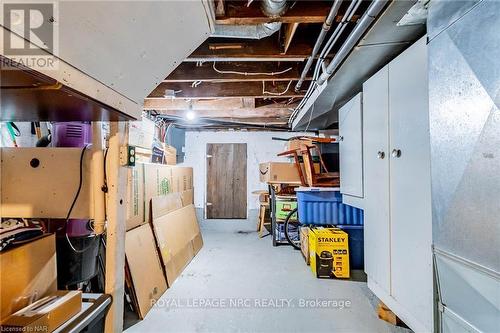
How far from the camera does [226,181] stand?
540cm

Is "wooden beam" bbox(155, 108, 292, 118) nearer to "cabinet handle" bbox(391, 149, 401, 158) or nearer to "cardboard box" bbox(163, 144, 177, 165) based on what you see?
"cardboard box" bbox(163, 144, 177, 165)

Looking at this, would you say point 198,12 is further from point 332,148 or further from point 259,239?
point 259,239

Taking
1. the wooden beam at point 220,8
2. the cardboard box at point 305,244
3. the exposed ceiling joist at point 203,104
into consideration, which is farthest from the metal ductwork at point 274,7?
the cardboard box at point 305,244

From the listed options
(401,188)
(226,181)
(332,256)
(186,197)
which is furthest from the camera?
(226,181)

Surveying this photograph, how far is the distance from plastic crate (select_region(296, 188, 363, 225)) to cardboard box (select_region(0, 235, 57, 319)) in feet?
8.61

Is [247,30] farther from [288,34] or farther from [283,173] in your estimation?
[283,173]

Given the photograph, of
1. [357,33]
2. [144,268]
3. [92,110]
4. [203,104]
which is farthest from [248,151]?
[92,110]

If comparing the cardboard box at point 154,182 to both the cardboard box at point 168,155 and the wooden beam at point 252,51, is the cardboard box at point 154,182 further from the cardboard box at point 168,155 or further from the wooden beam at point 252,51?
the wooden beam at point 252,51

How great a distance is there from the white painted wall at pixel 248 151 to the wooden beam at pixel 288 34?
3.53 m

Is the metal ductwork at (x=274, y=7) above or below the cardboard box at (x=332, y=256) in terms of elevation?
above

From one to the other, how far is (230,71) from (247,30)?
720 millimetres

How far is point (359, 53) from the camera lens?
165cm

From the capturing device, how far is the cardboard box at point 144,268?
2.16m

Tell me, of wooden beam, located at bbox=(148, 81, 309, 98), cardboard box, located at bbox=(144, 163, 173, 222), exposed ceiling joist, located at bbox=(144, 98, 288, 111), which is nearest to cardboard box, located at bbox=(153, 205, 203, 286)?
cardboard box, located at bbox=(144, 163, 173, 222)
